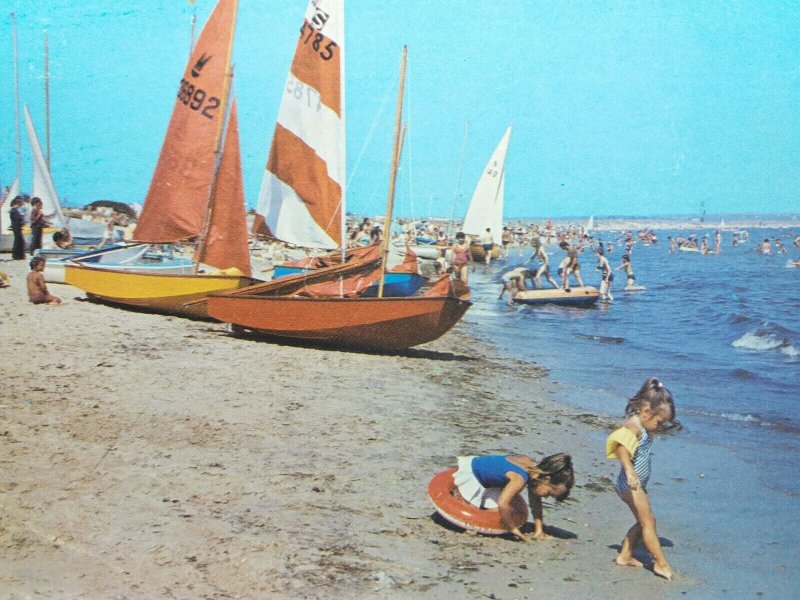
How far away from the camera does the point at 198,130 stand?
15133 mm

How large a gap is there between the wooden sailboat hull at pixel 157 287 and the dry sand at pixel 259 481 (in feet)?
9.04

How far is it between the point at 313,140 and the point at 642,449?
10.5 metres

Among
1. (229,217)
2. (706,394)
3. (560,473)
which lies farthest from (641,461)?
(229,217)

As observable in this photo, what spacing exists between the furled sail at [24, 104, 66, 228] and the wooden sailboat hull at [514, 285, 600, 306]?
47.6 ft

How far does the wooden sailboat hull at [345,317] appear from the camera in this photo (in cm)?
1275

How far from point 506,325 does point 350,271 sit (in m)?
8.39

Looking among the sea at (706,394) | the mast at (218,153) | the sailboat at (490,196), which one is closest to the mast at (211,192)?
the mast at (218,153)

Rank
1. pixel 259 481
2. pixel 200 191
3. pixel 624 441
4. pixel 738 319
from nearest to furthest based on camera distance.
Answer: pixel 624 441
pixel 259 481
pixel 200 191
pixel 738 319

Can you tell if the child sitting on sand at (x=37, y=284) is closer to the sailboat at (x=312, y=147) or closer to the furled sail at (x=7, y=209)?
the sailboat at (x=312, y=147)

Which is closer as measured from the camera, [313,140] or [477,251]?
[313,140]

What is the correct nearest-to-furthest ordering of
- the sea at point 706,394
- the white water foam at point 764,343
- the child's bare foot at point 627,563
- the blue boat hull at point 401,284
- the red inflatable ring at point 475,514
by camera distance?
the child's bare foot at point 627,563, the red inflatable ring at point 475,514, the sea at point 706,394, the blue boat hull at point 401,284, the white water foam at point 764,343

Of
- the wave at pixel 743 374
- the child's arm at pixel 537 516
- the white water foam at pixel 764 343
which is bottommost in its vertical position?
the white water foam at pixel 764 343

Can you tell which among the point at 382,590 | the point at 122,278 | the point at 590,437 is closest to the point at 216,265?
the point at 122,278

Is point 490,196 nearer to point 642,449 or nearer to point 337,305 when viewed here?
point 337,305
